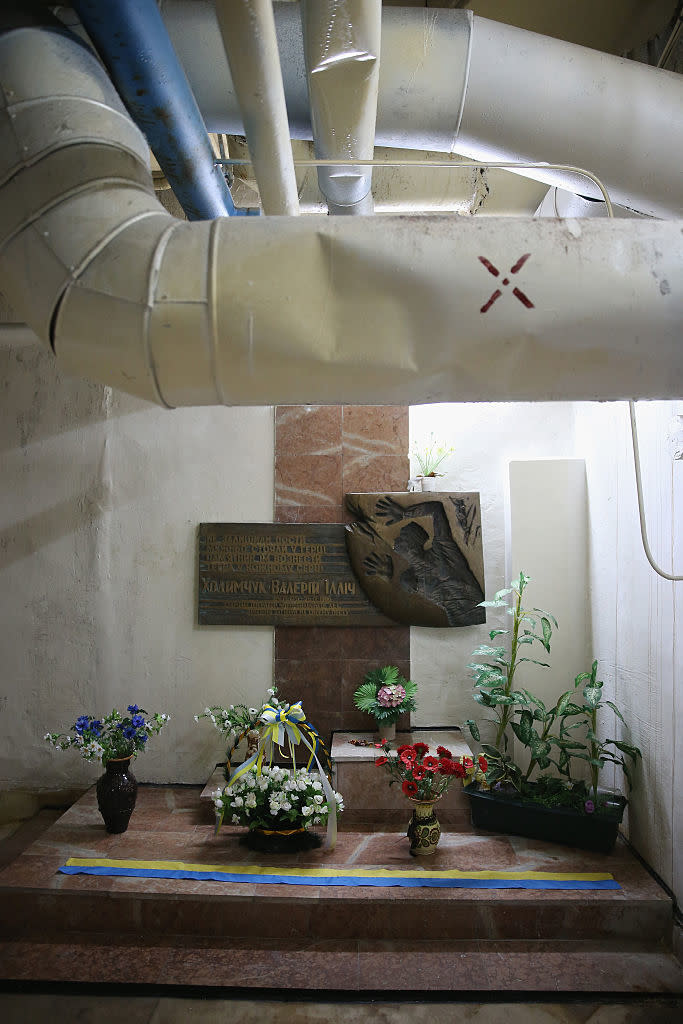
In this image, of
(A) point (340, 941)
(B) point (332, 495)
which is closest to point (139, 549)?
(B) point (332, 495)

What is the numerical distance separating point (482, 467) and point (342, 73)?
286 centimetres

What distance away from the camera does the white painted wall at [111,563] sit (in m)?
4.43

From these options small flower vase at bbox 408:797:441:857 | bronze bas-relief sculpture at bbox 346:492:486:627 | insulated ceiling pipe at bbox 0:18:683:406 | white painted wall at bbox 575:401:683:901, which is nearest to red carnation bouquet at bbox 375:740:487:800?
small flower vase at bbox 408:797:441:857

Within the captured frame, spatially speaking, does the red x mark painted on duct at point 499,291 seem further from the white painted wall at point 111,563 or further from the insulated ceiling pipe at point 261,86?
the white painted wall at point 111,563

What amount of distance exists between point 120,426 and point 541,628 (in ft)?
8.82

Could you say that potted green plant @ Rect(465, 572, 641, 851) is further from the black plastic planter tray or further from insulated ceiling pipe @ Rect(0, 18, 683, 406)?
insulated ceiling pipe @ Rect(0, 18, 683, 406)

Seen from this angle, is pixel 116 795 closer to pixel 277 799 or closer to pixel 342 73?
pixel 277 799

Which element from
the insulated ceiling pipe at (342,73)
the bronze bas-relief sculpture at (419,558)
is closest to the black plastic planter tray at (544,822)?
the bronze bas-relief sculpture at (419,558)

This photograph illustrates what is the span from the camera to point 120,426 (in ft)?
14.8

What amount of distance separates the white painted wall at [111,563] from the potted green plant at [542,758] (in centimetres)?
137

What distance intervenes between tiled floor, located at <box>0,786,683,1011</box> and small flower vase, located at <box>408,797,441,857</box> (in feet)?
0.21

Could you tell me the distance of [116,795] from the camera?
145 inches

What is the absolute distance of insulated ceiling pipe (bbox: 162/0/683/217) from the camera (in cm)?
217

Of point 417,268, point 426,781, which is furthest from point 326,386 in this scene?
point 426,781
